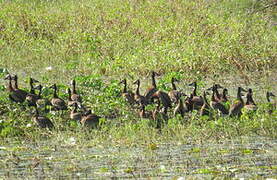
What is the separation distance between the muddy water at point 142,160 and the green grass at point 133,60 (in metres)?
0.03

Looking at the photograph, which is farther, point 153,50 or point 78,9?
point 78,9

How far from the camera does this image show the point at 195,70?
10.9 metres

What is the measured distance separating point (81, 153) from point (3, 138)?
3.66 ft

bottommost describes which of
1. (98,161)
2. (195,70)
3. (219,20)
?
(98,161)

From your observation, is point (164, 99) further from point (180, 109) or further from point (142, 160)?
point (142, 160)

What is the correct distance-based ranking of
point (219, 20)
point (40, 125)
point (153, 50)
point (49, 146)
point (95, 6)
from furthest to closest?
point (95, 6), point (219, 20), point (153, 50), point (40, 125), point (49, 146)

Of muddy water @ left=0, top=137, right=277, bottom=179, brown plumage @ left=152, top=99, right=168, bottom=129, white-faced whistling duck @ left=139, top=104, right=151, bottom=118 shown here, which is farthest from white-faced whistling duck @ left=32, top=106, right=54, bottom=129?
brown plumage @ left=152, top=99, right=168, bottom=129

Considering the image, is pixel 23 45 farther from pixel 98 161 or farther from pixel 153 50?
pixel 98 161

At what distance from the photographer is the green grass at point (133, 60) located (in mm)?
7188

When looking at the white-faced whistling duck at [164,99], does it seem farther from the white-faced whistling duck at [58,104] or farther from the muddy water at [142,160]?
the muddy water at [142,160]

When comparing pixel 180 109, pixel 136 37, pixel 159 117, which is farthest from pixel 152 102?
pixel 136 37

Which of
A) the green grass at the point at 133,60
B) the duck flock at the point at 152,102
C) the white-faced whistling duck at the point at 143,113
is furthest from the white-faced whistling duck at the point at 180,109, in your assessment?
the white-faced whistling duck at the point at 143,113

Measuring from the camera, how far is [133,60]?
11391 mm

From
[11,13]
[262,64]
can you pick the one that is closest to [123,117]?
[262,64]
